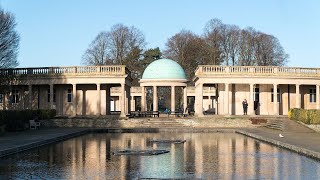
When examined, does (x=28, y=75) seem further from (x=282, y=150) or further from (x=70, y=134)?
(x=282, y=150)

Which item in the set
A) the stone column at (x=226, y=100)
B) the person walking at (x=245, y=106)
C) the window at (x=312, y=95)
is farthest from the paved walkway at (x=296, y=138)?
the window at (x=312, y=95)

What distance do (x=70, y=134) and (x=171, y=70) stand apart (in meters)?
21.7

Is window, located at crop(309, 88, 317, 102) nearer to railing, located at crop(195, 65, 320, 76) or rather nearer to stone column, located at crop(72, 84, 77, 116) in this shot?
railing, located at crop(195, 65, 320, 76)

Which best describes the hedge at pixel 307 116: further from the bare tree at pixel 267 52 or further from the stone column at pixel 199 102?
the bare tree at pixel 267 52

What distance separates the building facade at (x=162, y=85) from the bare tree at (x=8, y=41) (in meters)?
4.18

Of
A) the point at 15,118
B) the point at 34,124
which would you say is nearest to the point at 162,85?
the point at 34,124

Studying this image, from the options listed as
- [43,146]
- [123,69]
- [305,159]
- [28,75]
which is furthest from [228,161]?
[28,75]

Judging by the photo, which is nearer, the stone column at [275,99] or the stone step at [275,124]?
the stone step at [275,124]

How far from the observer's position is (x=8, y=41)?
4194 centimetres

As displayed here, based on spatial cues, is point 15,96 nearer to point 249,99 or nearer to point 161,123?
point 161,123

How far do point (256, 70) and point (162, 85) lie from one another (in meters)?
10.00

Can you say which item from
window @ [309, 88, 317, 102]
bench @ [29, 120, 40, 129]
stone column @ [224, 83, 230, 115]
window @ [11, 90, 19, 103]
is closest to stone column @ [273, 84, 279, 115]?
stone column @ [224, 83, 230, 115]

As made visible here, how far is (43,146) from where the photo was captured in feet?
84.2

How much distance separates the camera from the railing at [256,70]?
1953 inches
